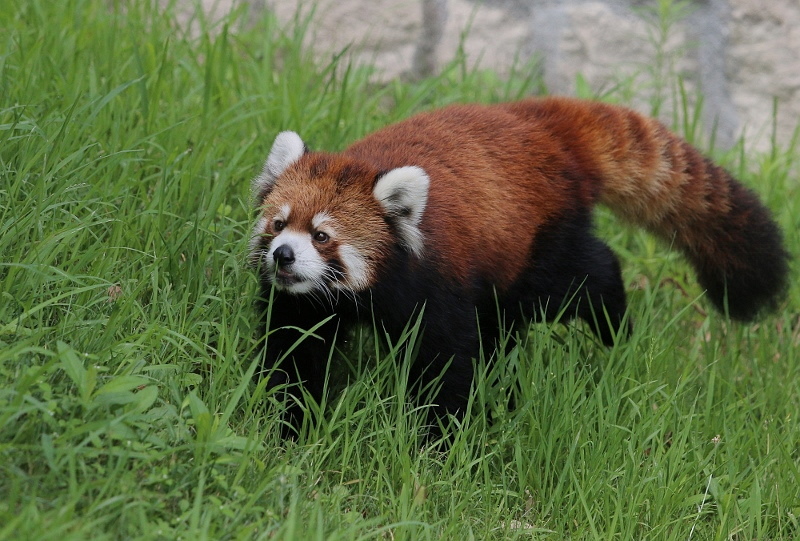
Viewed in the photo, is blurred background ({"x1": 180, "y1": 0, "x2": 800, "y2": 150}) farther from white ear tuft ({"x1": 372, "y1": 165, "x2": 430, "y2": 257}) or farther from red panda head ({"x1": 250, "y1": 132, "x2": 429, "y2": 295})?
white ear tuft ({"x1": 372, "y1": 165, "x2": 430, "y2": 257})

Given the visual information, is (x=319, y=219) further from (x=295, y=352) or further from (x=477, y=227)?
(x=477, y=227)

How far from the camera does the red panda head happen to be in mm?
3145

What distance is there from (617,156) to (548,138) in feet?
1.06

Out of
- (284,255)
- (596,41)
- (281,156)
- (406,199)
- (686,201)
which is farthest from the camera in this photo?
(596,41)

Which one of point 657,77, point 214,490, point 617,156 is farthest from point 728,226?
point 214,490

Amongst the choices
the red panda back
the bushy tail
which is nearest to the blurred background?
the bushy tail

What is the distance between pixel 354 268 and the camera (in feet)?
10.7

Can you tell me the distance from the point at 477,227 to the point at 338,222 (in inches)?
23.2

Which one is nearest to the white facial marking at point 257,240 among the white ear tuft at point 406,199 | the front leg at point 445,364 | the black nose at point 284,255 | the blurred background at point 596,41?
the black nose at point 284,255

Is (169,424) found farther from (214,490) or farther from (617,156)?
(617,156)

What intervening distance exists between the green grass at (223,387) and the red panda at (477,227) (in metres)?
0.17

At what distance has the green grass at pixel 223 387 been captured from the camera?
94.8 inches

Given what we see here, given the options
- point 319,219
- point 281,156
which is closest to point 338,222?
point 319,219

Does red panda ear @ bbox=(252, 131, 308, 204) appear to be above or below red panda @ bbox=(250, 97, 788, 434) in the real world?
above
